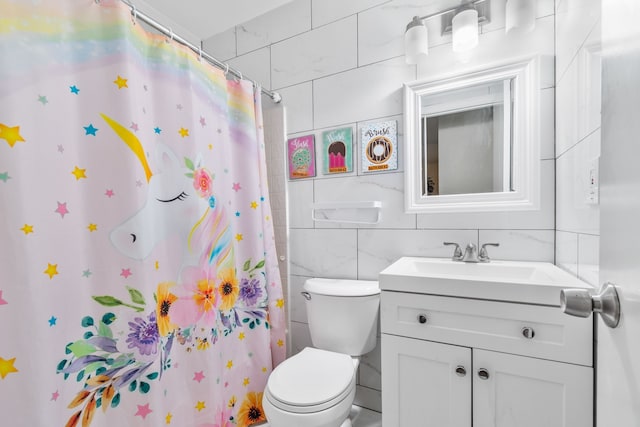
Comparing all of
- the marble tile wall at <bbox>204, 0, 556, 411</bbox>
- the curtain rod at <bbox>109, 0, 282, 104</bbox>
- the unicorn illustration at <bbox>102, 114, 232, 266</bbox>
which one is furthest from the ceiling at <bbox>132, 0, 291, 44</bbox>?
the unicorn illustration at <bbox>102, 114, 232, 266</bbox>

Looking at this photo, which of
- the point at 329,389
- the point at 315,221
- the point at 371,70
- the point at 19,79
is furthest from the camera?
the point at 315,221

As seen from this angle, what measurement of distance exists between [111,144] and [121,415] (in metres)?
0.94

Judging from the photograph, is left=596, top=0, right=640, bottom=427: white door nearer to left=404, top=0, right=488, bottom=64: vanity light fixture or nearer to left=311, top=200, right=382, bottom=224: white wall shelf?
left=404, top=0, right=488, bottom=64: vanity light fixture

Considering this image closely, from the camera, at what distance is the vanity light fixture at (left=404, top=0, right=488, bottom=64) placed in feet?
4.22

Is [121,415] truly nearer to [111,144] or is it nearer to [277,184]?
[111,144]

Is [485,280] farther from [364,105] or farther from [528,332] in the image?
[364,105]

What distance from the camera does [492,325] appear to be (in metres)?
0.98

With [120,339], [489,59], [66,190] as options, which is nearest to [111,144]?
[66,190]

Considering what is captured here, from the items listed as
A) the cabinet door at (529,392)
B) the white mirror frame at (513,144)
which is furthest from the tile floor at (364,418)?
the white mirror frame at (513,144)

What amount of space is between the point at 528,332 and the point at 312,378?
2.71 ft

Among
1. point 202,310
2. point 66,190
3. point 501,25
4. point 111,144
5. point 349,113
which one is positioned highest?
point 501,25

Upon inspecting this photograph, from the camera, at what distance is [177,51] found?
1.21 m

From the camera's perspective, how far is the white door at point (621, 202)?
14.4 inches

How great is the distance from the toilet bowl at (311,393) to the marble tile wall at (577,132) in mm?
950
